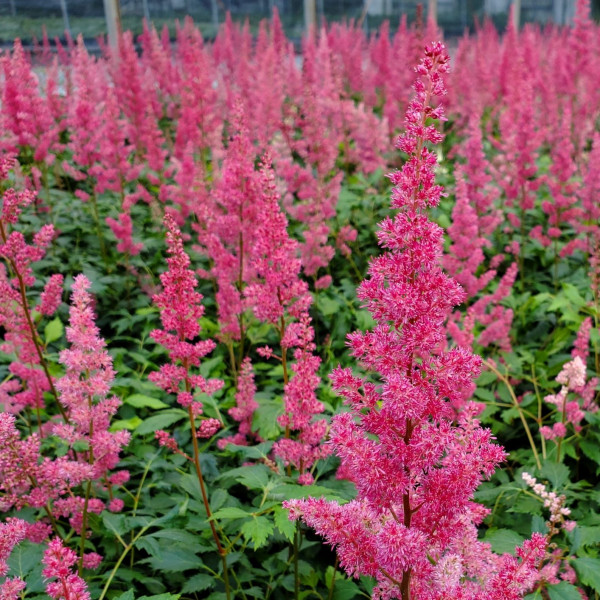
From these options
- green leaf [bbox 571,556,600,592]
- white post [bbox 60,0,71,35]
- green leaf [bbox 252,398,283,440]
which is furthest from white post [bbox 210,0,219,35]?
green leaf [bbox 571,556,600,592]

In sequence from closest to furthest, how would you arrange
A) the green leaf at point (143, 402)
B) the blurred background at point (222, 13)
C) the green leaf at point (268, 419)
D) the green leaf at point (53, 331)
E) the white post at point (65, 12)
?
the green leaf at point (268, 419)
the green leaf at point (143, 402)
the green leaf at point (53, 331)
the blurred background at point (222, 13)
the white post at point (65, 12)

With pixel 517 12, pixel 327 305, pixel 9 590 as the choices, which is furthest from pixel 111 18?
pixel 517 12

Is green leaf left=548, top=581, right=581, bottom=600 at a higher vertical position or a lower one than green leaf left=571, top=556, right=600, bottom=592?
higher

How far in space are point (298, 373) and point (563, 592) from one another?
3.74ft

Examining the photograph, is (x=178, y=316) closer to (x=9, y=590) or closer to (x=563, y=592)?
(x=9, y=590)

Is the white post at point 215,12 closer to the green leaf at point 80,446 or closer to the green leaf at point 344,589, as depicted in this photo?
the green leaf at point 80,446

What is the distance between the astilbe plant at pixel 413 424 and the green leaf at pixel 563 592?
70cm

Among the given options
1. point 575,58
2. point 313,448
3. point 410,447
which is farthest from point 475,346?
point 575,58

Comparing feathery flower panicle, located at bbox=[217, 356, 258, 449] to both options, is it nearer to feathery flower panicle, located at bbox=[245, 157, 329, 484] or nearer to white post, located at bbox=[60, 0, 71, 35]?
feathery flower panicle, located at bbox=[245, 157, 329, 484]

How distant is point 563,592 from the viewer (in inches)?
84.2

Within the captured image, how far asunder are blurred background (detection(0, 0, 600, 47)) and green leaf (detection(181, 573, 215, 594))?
18.7 feet

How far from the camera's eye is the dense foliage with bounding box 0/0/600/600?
155cm

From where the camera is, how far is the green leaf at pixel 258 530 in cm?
209

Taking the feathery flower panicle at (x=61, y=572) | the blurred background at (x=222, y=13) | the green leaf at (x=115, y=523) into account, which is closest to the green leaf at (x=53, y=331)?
the green leaf at (x=115, y=523)
